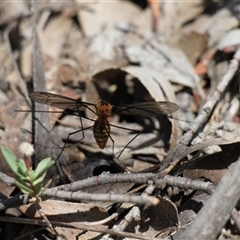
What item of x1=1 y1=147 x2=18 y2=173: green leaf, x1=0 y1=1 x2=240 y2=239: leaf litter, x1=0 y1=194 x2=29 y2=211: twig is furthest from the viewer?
x1=0 y1=1 x2=240 y2=239: leaf litter

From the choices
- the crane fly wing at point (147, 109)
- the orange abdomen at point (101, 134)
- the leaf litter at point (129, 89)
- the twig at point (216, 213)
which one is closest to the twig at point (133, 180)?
the leaf litter at point (129, 89)

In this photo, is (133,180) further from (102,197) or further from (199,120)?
(199,120)

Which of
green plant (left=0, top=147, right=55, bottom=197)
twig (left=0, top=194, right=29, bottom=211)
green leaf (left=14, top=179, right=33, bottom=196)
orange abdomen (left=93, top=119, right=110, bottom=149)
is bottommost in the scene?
twig (left=0, top=194, right=29, bottom=211)

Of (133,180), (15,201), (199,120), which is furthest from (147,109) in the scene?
(15,201)

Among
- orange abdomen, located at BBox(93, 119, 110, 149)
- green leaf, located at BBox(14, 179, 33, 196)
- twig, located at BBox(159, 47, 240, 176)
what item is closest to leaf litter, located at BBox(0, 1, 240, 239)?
twig, located at BBox(159, 47, 240, 176)

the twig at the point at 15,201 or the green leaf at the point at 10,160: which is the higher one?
the green leaf at the point at 10,160

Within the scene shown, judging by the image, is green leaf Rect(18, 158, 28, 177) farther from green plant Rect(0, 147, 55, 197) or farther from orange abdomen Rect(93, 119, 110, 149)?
orange abdomen Rect(93, 119, 110, 149)

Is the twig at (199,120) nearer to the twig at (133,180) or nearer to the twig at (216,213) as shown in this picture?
the twig at (133,180)

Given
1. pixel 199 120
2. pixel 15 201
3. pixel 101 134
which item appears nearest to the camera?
pixel 15 201
